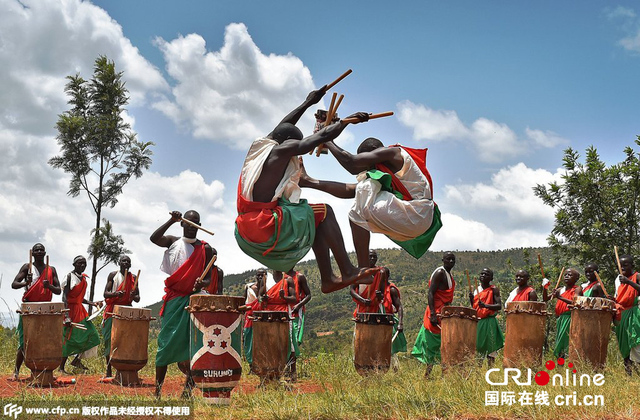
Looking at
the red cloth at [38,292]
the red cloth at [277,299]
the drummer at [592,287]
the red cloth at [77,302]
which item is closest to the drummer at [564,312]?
the drummer at [592,287]

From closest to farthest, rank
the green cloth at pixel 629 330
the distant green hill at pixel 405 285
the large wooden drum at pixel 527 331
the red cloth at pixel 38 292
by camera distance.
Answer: the large wooden drum at pixel 527 331
the red cloth at pixel 38 292
the green cloth at pixel 629 330
the distant green hill at pixel 405 285

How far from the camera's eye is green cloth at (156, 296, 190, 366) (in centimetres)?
701

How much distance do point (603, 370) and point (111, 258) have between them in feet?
39.6

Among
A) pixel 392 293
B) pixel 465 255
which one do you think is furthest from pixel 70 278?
pixel 465 255

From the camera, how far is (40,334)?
818 cm

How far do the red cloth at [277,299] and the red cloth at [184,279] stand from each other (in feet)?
10.4

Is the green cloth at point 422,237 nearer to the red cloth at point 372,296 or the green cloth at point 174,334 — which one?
the green cloth at point 174,334

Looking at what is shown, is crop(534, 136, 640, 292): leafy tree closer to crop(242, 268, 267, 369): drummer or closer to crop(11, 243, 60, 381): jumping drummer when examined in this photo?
crop(242, 268, 267, 369): drummer

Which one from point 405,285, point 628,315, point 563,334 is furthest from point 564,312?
point 405,285

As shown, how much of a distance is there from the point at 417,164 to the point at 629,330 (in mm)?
6268

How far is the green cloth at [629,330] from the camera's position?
9.69 metres

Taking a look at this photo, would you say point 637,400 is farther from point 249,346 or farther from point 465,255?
point 465,255

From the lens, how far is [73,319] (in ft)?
34.4

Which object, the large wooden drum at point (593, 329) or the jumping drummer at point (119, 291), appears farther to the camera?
the jumping drummer at point (119, 291)
